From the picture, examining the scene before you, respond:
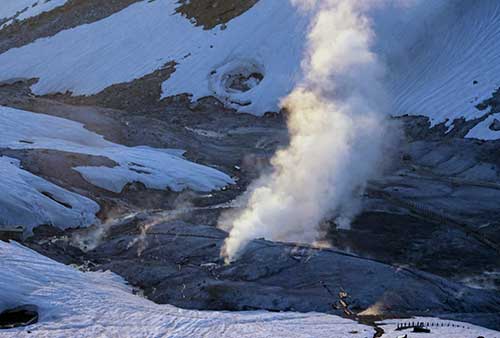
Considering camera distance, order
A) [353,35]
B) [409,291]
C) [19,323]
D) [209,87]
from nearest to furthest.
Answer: [19,323] → [409,291] → [353,35] → [209,87]

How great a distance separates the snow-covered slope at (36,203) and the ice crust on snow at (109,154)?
10.8 feet

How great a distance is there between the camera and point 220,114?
5772 cm

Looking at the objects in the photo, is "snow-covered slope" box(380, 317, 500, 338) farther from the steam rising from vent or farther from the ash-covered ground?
the steam rising from vent

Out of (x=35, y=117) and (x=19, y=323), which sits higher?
(x=35, y=117)

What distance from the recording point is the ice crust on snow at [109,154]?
35531 millimetres

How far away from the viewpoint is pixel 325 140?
Answer: 39125 mm

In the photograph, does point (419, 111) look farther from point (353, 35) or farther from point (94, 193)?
point (94, 193)

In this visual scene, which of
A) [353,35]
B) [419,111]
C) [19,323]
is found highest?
[353,35]

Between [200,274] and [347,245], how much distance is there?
23.9ft

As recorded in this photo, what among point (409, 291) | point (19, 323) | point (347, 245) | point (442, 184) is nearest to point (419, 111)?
point (442, 184)

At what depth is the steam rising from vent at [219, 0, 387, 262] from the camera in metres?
29.5

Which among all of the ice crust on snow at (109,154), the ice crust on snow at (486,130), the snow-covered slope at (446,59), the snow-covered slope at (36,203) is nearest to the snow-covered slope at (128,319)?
the snow-covered slope at (36,203)

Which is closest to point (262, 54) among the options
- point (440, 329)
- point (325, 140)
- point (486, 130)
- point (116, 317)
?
point (486, 130)

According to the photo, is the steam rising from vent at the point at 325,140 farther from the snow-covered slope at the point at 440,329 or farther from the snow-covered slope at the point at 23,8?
the snow-covered slope at the point at 23,8
